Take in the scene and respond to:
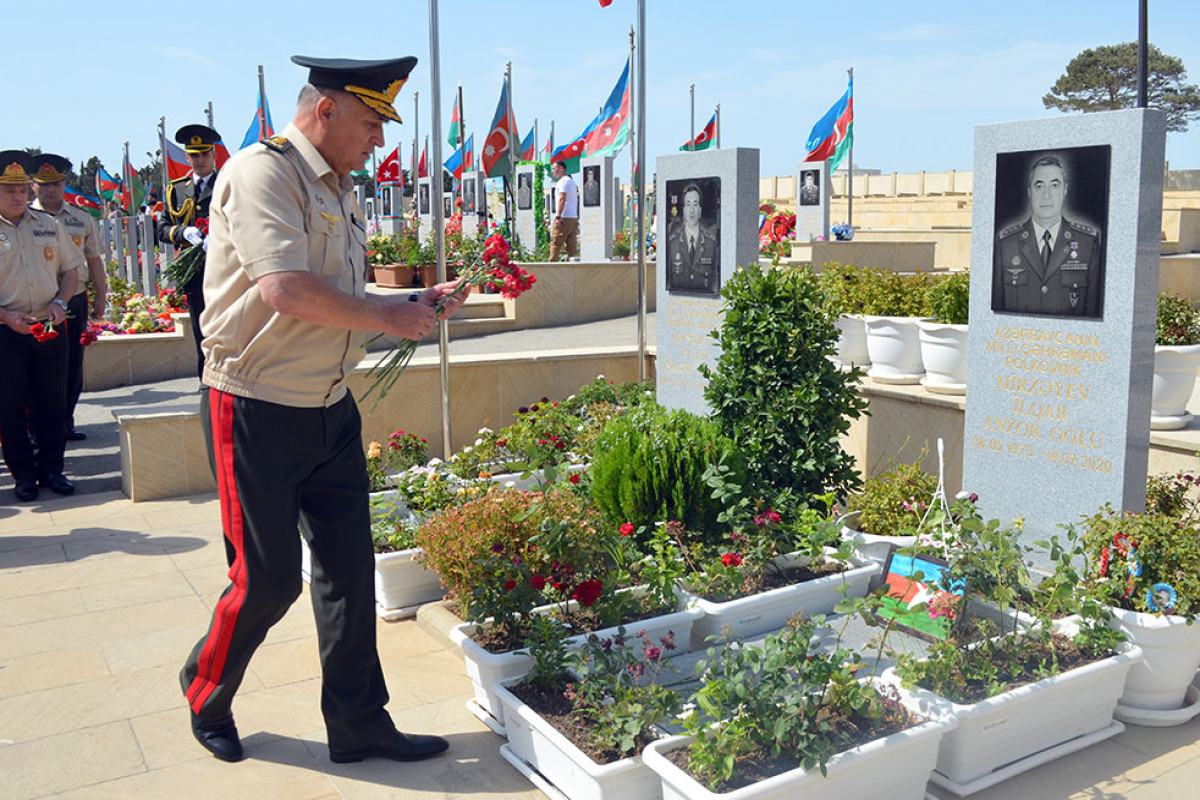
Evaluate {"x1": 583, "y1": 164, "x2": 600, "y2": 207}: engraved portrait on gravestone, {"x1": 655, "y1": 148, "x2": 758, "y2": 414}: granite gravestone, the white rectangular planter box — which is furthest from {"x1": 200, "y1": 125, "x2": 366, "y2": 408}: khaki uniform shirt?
{"x1": 583, "y1": 164, "x2": 600, "y2": 207}: engraved portrait on gravestone

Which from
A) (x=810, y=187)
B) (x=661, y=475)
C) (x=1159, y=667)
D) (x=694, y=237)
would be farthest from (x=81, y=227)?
(x=810, y=187)

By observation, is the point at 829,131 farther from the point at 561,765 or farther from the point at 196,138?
the point at 561,765

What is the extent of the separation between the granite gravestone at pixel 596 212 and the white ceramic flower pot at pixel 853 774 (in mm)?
16335

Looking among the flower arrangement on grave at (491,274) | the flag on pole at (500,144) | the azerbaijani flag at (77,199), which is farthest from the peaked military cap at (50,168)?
the flag on pole at (500,144)

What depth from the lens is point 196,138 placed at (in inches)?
259

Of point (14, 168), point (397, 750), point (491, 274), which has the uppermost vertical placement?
point (14, 168)

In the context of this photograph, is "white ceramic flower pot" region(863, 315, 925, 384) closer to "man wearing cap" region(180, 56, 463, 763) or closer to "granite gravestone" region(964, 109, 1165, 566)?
"granite gravestone" region(964, 109, 1165, 566)

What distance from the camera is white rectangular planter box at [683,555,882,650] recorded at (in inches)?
165

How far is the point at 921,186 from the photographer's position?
49.5 m

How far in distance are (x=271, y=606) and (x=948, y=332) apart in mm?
4330

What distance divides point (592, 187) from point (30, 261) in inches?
571

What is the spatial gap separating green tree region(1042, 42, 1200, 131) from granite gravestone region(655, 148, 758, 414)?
43589mm

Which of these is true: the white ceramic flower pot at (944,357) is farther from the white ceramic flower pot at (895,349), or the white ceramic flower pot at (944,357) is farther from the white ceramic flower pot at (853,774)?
the white ceramic flower pot at (853,774)

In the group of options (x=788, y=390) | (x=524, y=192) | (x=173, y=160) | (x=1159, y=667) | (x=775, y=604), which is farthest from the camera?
(x=524, y=192)
